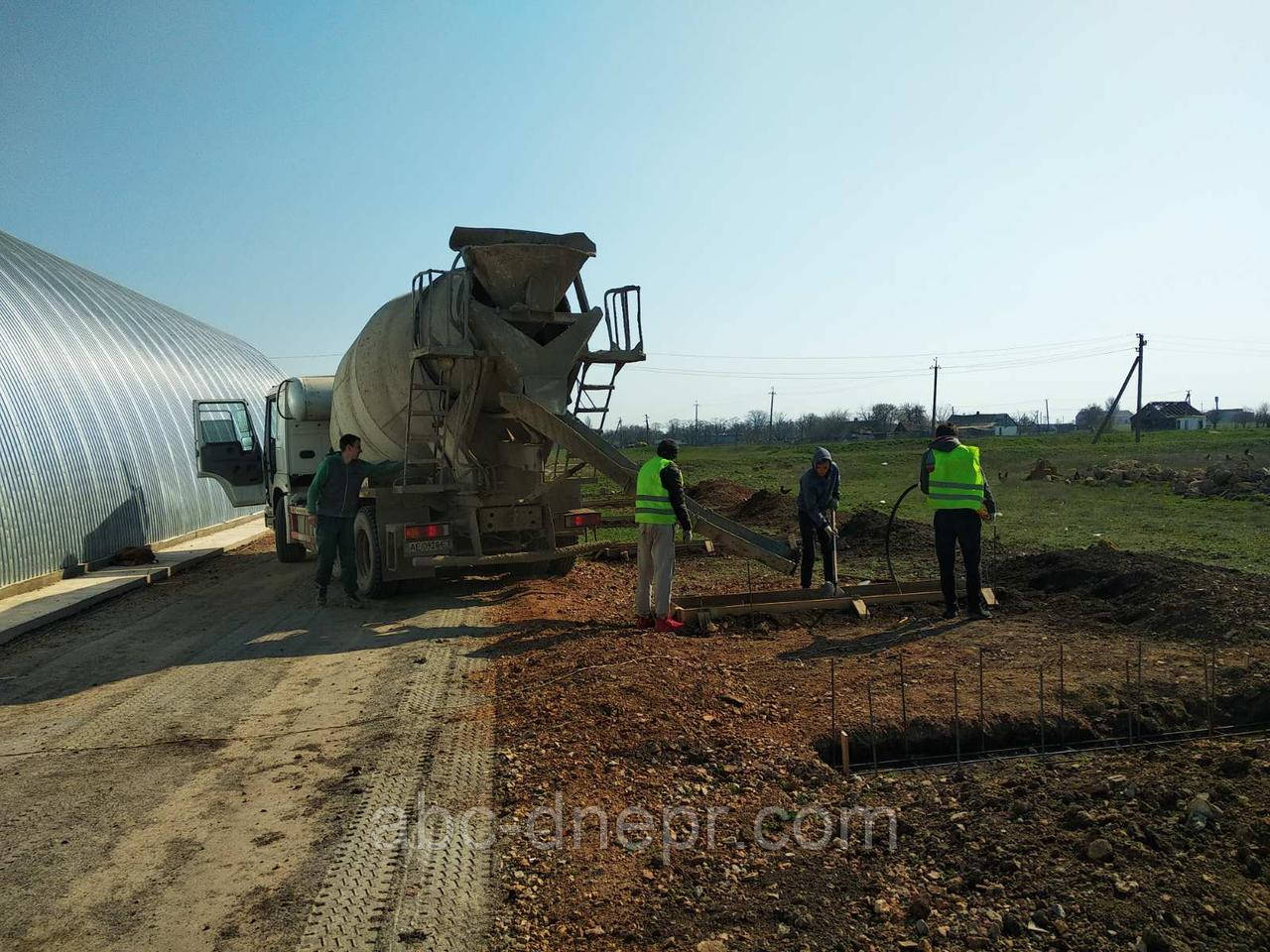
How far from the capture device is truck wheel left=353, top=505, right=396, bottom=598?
33.1ft

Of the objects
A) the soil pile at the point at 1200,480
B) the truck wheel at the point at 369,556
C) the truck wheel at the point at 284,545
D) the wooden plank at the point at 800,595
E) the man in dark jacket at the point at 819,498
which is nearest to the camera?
the wooden plank at the point at 800,595

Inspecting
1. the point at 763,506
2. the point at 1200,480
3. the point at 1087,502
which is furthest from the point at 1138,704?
the point at 1200,480

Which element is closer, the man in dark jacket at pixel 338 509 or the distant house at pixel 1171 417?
the man in dark jacket at pixel 338 509

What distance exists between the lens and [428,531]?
32.0 ft

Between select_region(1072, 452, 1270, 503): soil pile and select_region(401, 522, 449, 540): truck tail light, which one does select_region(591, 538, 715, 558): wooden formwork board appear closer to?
select_region(401, 522, 449, 540): truck tail light

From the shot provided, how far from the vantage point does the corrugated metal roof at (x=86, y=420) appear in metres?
12.5

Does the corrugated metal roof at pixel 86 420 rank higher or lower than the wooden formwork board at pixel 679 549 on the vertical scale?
higher

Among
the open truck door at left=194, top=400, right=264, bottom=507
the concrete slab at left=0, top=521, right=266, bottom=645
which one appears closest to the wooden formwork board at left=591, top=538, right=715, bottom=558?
the open truck door at left=194, top=400, right=264, bottom=507

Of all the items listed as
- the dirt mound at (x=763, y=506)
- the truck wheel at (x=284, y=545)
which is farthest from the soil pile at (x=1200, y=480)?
the truck wheel at (x=284, y=545)

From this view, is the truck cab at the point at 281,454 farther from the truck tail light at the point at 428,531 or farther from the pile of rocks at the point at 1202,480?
the pile of rocks at the point at 1202,480

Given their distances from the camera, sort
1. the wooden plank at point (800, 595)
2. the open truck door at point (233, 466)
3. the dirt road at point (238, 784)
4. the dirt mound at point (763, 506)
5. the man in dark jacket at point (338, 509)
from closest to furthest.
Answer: the dirt road at point (238, 784), the wooden plank at point (800, 595), the man in dark jacket at point (338, 509), the open truck door at point (233, 466), the dirt mound at point (763, 506)

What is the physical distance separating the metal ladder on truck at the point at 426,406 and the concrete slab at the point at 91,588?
4.14 metres

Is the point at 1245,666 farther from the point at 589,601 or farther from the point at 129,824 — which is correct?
the point at 129,824

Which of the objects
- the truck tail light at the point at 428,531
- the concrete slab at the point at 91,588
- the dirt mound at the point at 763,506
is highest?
the truck tail light at the point at 428,531
